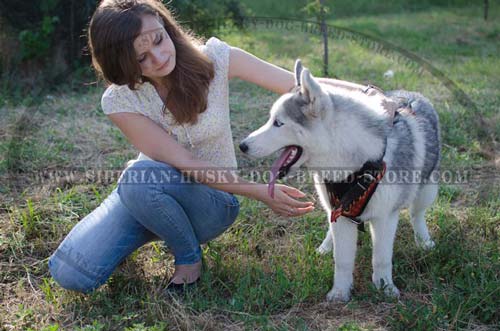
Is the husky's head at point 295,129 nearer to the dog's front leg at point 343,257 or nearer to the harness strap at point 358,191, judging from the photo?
the harness strap at point 358,191

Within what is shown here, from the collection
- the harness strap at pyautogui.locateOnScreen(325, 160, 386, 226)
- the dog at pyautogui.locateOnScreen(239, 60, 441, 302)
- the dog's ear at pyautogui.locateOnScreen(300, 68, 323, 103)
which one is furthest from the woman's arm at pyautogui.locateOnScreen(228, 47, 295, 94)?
the harness strap at pyautogui.locateOnScreen(325, 160, 386, 226)

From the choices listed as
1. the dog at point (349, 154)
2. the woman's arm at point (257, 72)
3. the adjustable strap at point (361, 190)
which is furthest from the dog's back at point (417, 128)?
the woman's arm at point (257, 72)

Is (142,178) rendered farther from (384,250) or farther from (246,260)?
(384,250)

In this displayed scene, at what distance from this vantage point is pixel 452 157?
4055mm

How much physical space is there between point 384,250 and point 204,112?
3.65ft

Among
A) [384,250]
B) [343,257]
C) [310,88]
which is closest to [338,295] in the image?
[343,257]

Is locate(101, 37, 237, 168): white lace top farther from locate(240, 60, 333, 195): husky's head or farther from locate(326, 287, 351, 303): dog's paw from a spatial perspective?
locate(326, 287, 351, 303): dog's paw

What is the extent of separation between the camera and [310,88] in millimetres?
2227

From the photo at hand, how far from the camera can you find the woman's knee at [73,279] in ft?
8.31

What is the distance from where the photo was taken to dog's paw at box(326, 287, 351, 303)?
2.57 meters

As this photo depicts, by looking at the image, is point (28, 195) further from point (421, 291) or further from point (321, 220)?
point (421, 291)

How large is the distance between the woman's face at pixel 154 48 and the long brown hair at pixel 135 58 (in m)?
0.03

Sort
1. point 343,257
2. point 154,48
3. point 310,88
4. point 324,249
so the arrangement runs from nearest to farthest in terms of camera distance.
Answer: point 310,88
point 154,48
point 343,257
point 324,249

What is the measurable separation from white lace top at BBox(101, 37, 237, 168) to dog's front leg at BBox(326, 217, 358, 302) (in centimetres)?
68
